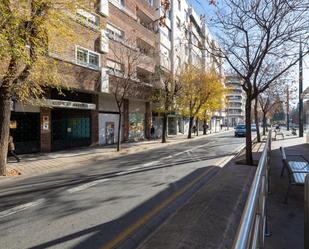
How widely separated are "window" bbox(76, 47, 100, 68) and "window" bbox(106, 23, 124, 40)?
2.27 m

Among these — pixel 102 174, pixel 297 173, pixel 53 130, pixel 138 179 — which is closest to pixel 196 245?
pixel 297 173

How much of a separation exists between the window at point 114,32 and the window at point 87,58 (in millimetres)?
2274

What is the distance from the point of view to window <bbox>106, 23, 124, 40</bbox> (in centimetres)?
2240

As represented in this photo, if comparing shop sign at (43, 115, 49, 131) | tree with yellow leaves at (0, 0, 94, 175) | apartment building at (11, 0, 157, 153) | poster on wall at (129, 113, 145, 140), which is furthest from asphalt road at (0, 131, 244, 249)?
poster on wall at (129, 113, 145, 140)

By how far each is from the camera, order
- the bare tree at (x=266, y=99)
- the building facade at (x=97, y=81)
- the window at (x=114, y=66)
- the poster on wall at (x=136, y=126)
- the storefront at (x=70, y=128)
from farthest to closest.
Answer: the bare tree at (x=266, y=99) → the poster on wall at (x=136, y=126) → the window at (x=114, y=66) → the storefront at (x=70, y=128) → the building facade at (x=97, y=81)

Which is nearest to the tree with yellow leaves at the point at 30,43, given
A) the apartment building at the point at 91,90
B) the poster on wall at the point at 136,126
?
the apartment building at the point at 91,90

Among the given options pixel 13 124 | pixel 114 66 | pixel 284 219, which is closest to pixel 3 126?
pixel 13 124

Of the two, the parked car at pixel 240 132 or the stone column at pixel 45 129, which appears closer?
the stone column at pixel 45 129

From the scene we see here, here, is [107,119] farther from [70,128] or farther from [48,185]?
[48,185]

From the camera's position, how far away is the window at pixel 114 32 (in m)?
22.4

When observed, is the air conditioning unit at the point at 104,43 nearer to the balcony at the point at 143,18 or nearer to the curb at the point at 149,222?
the balcony at the point at 143,18

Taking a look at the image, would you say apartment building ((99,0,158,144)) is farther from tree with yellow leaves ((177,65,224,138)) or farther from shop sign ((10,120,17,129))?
shop sign ((10,120,17,129))

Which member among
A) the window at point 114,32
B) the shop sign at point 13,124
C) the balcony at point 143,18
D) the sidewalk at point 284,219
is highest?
the balcony at point 143,18

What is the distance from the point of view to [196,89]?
105 feet
